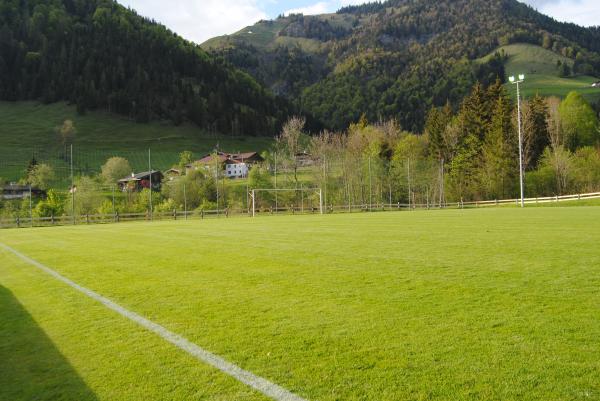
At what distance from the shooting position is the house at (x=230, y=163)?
207 feet

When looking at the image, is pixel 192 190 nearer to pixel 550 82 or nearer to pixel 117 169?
pixel 117 169

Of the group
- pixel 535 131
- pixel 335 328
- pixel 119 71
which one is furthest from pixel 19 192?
pixel 119 71

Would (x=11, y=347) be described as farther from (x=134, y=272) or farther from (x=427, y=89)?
(x=427, y=89)

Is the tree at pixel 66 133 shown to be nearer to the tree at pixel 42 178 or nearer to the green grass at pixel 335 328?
the tree at pixel 42 178

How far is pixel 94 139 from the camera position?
125 meters

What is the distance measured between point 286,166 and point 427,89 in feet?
412

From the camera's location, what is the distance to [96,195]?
55.2m

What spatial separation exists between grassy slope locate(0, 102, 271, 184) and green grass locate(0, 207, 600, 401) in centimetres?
8851

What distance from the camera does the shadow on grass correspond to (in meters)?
4.03

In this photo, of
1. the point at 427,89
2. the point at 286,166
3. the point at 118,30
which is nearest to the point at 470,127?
the point at 286,166

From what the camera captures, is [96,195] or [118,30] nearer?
[96,195]

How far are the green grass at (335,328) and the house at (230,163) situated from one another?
53.4 metres

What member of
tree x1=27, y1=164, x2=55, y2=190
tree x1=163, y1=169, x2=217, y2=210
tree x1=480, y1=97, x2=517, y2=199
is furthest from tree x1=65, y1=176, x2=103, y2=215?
tree x1=480, y1=97, x2=517, y2=199

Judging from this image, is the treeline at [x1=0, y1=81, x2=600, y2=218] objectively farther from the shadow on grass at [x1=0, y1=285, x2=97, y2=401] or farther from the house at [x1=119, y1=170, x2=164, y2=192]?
the shadow on grass at [x1=0, y1=285, x2=97, y2=401]
